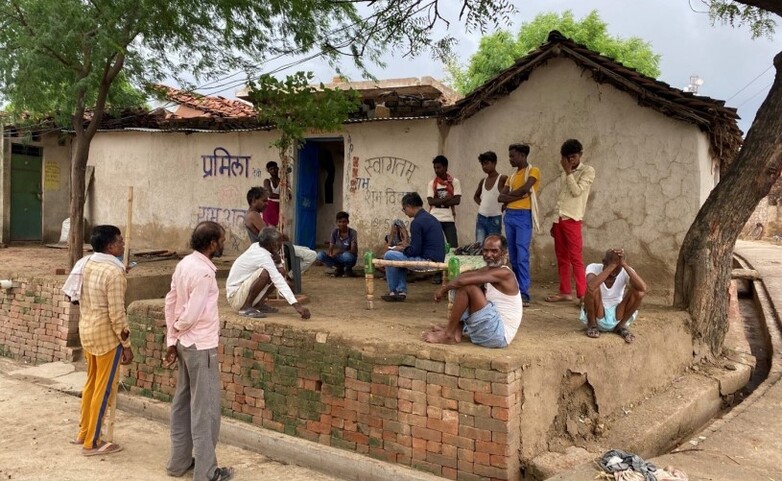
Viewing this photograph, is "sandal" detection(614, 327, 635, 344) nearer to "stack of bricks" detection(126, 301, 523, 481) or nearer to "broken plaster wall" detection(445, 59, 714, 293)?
"stack of bricks" detection(126, 301, 523, 481)

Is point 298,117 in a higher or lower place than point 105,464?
higher

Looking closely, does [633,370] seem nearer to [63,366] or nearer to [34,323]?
[63,366]

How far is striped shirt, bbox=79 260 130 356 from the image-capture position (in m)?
4.45

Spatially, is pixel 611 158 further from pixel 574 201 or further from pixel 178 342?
pixel 178 342

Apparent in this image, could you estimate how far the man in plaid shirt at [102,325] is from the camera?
4.45 meters

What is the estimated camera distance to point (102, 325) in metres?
4.46

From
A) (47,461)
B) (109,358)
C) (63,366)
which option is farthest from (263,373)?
(63,366)

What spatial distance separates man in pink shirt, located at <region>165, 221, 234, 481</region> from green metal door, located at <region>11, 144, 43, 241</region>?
10891mm

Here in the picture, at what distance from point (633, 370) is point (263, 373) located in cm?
320

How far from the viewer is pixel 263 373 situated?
16.1 feet

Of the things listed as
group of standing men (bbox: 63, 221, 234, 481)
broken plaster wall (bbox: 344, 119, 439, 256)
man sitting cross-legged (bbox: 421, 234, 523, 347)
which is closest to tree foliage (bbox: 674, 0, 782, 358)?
man sitting cross-legged (bbox: 421, 234, 523, 347)

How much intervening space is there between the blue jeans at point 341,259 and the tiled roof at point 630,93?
2614mm

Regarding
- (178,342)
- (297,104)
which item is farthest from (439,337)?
(297,104)

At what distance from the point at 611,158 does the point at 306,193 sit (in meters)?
5.43
